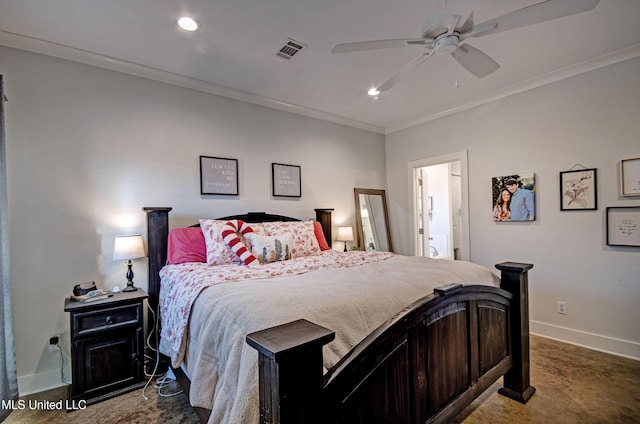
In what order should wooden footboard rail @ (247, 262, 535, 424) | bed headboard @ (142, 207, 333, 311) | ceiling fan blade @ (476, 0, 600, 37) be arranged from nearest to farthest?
wooden footboard rail @ (247, 262, 535, 424) < ceiling fan blade @ (476, 0, 600, 37) < bed headboard @ (142, 207, 333, 311)

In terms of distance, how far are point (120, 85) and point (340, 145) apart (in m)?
2.79

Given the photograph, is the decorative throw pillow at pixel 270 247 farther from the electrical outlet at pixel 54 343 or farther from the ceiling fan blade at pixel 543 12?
the ceiling fan blade at pixel 543 12

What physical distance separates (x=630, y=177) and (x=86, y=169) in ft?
16.0

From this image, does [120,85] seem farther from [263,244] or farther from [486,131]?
[486,131]

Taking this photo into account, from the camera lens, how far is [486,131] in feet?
12.5

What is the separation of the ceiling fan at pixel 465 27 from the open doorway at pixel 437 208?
226 centimetres

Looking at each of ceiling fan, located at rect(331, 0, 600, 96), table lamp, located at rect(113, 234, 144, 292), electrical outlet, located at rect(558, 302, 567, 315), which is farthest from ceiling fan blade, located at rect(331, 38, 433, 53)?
electrical outlet, located at rect(558, 302, 567, 315)

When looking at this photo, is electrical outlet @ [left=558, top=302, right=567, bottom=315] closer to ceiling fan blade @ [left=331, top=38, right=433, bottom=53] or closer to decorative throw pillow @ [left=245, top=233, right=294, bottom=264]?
decorative throw pillow @ [left=245, top=233, right=294, bottom=264]

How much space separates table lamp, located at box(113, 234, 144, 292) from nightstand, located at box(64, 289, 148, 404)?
0.60 feet

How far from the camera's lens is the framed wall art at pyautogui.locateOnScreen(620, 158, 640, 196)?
2.74m

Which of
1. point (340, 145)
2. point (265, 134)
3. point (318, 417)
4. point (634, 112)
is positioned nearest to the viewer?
point (318, 417)

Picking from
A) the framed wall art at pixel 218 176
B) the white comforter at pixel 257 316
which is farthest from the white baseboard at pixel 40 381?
the framed wall art at pixel 218 176

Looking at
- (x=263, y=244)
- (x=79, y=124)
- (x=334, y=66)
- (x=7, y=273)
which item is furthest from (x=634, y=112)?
(x=7, y=273)

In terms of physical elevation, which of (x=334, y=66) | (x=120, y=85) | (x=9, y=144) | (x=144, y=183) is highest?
(x=334, y=66)
